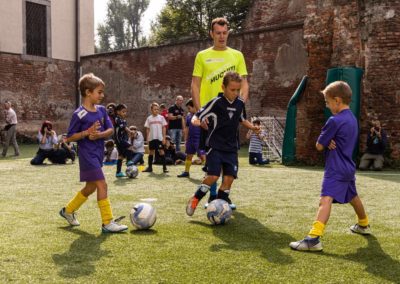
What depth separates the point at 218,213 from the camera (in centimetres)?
561

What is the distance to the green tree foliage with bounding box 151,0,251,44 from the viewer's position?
1571 inches

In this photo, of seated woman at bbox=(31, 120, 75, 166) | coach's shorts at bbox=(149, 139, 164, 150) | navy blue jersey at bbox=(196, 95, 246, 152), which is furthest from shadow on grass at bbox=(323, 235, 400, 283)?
seated woman at bbox=(31, 120, 75, 166)

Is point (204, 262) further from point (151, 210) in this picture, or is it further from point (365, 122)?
point (365, 122)

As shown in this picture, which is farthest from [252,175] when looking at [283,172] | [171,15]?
[171,15]

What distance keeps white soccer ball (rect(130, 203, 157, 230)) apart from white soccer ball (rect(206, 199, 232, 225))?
24.4 inches

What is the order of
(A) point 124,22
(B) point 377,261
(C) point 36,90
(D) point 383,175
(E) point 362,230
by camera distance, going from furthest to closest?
(A) point 124,22, (C) point 36,90, (D) point 383,175, (E) point 362,230, (B) point 377,261

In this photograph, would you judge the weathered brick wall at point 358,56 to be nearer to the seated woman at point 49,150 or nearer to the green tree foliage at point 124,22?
the seated woman at point 49,150

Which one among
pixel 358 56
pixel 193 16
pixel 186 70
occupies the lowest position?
pixel 358 56

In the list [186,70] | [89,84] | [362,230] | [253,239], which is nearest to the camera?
[253,239]

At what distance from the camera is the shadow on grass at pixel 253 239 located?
4418mm

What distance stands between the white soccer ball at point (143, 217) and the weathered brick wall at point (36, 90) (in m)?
22.4

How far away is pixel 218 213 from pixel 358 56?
8975mm

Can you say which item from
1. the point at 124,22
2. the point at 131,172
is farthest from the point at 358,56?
the point at 124,22

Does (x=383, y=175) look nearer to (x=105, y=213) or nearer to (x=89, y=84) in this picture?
(x=105, y=213)
